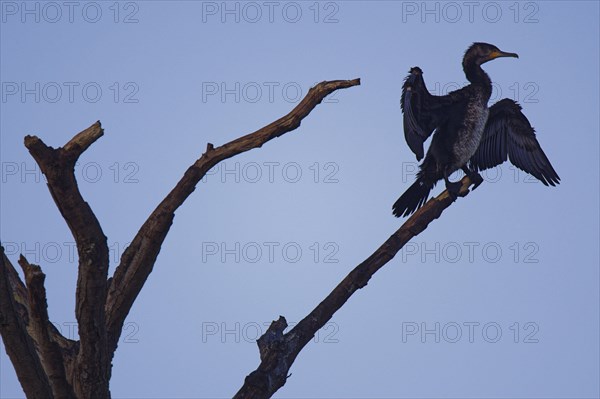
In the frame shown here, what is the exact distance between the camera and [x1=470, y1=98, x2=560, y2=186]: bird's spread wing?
8.94 metres

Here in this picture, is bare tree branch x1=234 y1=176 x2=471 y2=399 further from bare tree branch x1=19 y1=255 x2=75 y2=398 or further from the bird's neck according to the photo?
the bird's neck

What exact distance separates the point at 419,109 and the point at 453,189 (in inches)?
57.1

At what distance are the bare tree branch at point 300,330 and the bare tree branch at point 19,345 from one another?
1.17m

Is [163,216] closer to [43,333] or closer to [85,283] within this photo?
[85,283]

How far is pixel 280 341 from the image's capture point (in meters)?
4.95

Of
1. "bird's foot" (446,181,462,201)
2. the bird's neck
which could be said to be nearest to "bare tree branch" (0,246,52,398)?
"bird's foot" (446,181,462,201)

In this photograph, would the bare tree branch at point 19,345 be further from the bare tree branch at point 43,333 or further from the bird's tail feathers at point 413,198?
the bird's tail feathers at point 413,198

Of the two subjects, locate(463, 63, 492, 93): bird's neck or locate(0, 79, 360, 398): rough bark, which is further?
locate(463, 63, 492, 93): bird's neck

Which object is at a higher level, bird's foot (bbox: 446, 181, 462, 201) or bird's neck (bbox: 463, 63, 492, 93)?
bird's neck (bbox: 463, 63, 492, 93)

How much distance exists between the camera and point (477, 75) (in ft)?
29.2

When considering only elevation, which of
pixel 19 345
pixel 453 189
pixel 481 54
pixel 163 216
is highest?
pixel 481 54

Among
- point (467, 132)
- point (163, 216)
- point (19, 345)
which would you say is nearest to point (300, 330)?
point (163, 216)

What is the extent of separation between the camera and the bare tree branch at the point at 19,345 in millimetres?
3988

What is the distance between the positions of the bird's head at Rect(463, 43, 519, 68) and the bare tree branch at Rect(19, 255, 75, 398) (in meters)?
6.03
